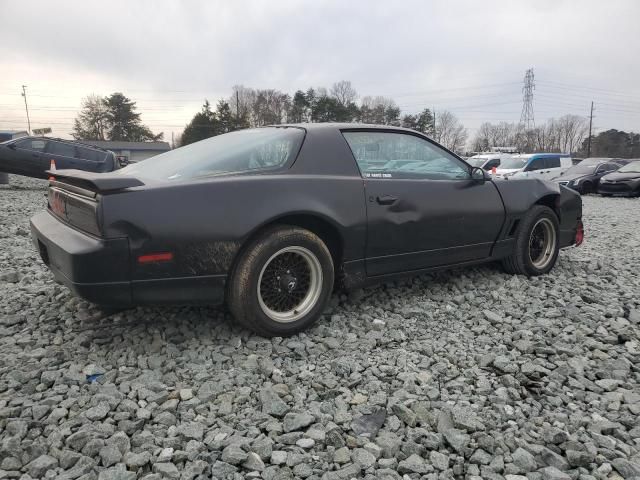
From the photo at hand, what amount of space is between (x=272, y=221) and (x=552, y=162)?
60.5 ft

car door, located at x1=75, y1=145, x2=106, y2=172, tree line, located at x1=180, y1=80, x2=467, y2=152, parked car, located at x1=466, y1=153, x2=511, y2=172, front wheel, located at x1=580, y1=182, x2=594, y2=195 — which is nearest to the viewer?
car door, located at x1=75, y1=145, x2=106, y2=172

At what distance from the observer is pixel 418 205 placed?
3424 mm

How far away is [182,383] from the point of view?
243 centimetres

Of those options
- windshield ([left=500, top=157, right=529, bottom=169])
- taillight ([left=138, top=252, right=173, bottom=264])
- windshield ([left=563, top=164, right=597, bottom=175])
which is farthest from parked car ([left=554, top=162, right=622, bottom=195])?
taillight ([left=138, top=252, right=173, bottom=264])

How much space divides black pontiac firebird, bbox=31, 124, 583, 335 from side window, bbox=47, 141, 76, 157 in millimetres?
11307

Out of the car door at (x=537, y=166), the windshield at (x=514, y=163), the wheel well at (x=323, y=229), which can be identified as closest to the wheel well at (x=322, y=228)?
the wheel well at (x=323, y=229)

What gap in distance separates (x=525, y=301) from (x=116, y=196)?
9.99 feet

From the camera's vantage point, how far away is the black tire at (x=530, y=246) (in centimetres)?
424

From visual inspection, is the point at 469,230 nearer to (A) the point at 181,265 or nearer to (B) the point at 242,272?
(B) the point at 242,272

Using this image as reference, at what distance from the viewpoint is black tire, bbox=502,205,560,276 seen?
424 cm

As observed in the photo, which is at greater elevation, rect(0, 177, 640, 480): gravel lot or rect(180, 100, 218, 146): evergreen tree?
rect(180, 100, 218, 146): evergreen tree

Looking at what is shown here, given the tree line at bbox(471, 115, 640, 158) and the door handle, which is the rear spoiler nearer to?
the door handle

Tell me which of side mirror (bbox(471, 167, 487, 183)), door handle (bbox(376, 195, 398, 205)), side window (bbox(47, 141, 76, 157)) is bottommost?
door handle (bbox(376, 195, 398, 205))

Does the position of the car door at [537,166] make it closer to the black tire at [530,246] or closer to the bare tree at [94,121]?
the black tire at [530,246]
